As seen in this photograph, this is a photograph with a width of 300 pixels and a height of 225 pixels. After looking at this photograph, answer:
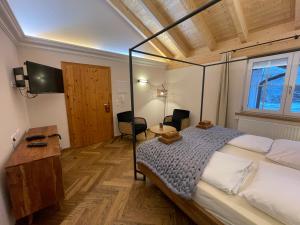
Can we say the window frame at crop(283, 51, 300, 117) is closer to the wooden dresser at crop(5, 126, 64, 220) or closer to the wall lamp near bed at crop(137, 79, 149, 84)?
the wall lamp near bed at crop(137, 79, 149, 84)

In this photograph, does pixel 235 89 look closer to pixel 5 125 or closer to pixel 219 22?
pixel 219 22

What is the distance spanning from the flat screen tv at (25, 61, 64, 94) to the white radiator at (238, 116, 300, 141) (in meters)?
3.83

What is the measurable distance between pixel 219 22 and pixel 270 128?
7.93 feet

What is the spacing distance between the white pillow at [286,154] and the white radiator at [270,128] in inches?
39.7

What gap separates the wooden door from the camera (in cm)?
301

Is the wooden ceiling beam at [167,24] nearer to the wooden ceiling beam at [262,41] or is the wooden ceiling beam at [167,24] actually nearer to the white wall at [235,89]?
the wooden ceiling beam at [262,41]

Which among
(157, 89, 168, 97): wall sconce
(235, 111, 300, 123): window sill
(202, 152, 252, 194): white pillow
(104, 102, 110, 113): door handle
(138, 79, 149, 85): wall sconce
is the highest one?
(138, 79, 149, 85): wall sconce

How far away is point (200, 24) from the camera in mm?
2818

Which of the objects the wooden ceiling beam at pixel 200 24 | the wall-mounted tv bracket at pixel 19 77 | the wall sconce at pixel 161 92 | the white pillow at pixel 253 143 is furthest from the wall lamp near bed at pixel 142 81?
the white pillow at pixel 253 143

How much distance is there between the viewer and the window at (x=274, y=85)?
2.43 m

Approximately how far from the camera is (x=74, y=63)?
2.98m

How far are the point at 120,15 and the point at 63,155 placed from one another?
11.6ft

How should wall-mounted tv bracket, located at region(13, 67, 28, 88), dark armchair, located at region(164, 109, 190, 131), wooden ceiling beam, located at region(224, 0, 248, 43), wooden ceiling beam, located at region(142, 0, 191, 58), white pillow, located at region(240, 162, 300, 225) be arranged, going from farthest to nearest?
dark armchair, located at region(164, 109, 190, 131), wooden ceiling beam, located at region(142, 0, 191, 58), wooden ceiling beam, located at region(224, 0, 248, 43), wall-mounted tv bracket, located at region(13, 67, 28, 88), white pillow, located at region(240, 162, 300, 225)

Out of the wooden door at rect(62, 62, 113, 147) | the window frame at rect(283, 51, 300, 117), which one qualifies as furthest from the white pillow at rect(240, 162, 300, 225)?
the wooden door at rect(62, 62, 113, 147)
